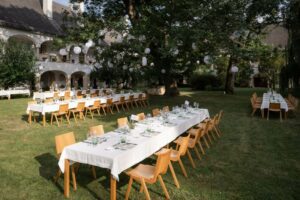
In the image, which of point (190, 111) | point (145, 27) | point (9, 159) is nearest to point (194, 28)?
point (145, 27)

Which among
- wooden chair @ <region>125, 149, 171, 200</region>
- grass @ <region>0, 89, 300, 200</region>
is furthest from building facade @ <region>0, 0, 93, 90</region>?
wooden chair @ <region>125, 149, 171, 200</region>

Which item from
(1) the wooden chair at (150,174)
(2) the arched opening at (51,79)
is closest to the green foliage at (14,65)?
(2) the arched opening at (51,79)

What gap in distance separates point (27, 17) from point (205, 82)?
790 inches

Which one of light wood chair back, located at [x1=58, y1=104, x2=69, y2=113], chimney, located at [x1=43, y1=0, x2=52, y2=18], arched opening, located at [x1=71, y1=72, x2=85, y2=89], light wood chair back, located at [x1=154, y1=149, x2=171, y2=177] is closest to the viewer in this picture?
light wood chair back, located at [x1=154, y1=149, x2=171, y2=177]

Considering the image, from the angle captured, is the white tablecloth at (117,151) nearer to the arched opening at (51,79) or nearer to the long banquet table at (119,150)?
the long banquet table at (119,150)

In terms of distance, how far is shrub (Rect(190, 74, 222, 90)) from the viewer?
32.1m

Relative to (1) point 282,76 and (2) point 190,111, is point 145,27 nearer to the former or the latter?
(2) point 190,111

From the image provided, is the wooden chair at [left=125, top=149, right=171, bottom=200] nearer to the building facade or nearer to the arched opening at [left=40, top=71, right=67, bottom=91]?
the building facade

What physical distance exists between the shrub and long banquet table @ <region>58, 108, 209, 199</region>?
25612mm

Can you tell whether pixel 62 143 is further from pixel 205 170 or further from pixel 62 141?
pixel 205 170

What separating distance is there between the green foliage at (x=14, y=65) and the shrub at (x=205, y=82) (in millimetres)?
18073

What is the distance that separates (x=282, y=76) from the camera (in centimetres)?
2072

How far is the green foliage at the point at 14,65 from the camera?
65.1 ft

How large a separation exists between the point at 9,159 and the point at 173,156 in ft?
12.7
